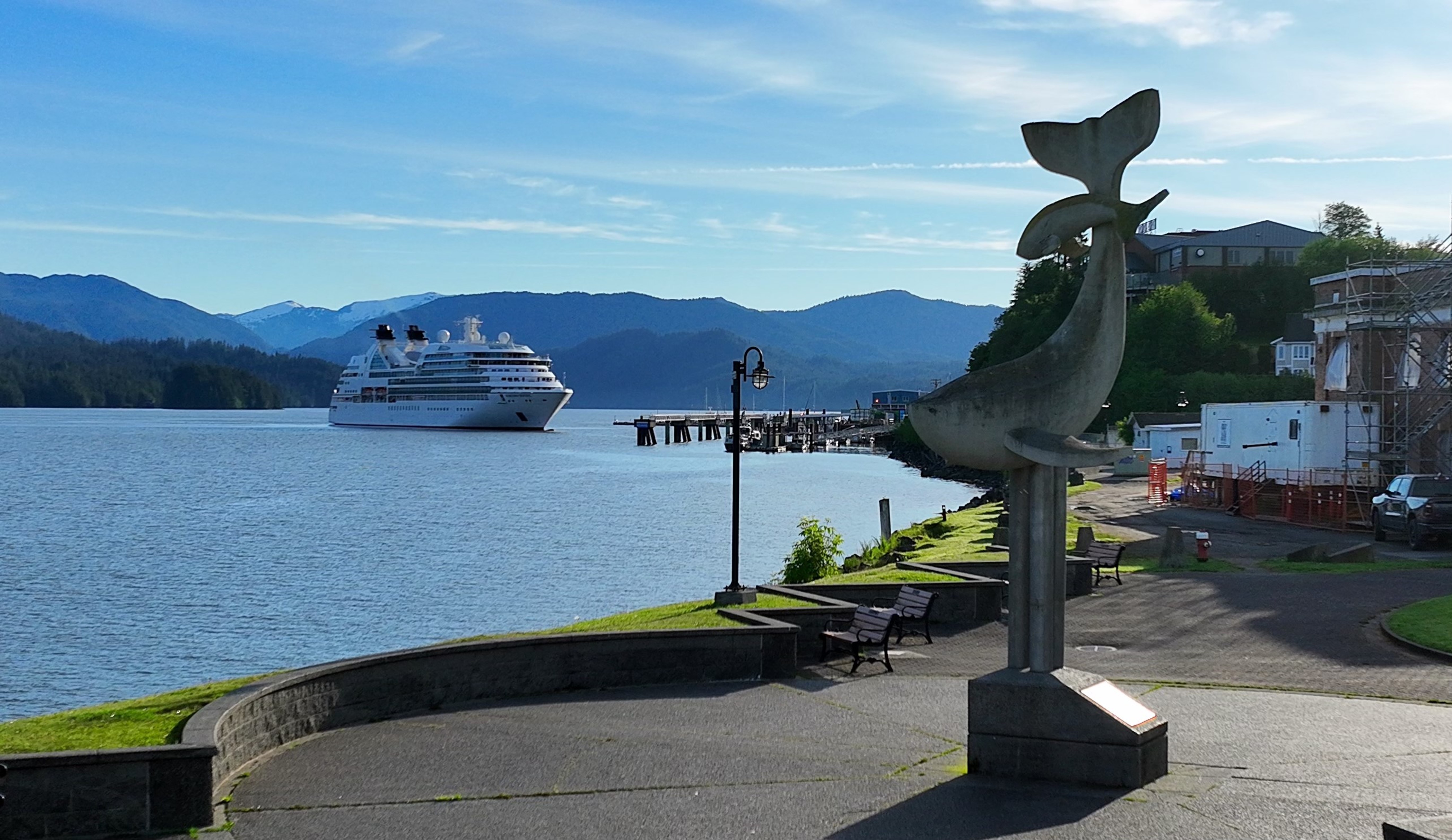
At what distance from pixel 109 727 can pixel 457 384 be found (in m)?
147

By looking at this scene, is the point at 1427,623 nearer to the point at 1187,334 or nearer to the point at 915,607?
the point at 915,607

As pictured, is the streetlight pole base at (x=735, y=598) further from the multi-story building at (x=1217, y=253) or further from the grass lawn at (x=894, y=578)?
the multi-story building at (x=1217, y=253)

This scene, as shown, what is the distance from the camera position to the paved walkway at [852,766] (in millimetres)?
9469

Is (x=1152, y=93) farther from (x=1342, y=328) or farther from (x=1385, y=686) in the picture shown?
(x=1342, y=328)

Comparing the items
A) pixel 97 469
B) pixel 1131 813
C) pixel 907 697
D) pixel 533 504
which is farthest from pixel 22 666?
pixel 97 469

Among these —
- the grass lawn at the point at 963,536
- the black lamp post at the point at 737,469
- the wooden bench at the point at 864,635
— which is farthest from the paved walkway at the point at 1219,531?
the wooden bench at the point at 864,635

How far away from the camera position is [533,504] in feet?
215

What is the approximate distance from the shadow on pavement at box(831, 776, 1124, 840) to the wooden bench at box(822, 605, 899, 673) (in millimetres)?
5178

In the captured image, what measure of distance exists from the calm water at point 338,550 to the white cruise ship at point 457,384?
48.3 metres

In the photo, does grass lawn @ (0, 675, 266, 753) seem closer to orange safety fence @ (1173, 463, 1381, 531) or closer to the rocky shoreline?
orange safety fence @ (1173, 463, 1381, 531)

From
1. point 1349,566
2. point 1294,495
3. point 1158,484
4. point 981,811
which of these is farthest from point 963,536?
point 981,811

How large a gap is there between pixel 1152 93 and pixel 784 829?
6693mm

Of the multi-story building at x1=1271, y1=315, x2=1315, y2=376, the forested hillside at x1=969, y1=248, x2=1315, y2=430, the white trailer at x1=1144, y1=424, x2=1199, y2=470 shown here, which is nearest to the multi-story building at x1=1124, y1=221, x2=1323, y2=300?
the forested hillside at x1=969, y1=248, x2=1315, y2=430

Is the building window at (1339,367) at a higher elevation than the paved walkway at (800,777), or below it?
higher
